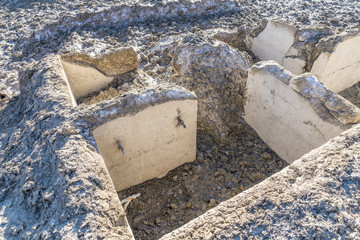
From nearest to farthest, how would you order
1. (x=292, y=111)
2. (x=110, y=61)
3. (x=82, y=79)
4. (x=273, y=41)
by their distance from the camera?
(x=292, y=111)
(x=82, y=79)
(x=110, y=61)
(x=273, y=41)

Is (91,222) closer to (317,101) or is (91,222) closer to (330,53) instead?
(317,101)

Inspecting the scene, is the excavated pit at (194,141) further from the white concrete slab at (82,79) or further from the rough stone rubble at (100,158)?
the rough stone rubble at (100,158)

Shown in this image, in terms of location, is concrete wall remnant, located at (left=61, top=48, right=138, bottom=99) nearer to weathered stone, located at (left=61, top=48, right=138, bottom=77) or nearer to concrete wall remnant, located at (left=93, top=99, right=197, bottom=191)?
weathered stone, located at (left=61, top=48, right=138, bottom=77)

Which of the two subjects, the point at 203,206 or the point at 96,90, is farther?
the point at 96,90

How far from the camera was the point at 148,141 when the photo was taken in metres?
3.54

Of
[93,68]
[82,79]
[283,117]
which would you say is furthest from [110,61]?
[283,117]

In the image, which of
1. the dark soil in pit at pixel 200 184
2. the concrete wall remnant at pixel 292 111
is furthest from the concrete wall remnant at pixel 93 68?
the concrete wall remnant at pixel 292 111

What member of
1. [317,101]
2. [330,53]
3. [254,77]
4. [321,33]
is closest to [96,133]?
[254,77]

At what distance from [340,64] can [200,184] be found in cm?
402

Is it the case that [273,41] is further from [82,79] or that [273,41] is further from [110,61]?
[82,79]

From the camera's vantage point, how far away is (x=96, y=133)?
3.01 m

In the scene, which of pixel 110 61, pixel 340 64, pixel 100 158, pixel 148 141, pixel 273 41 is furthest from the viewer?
pixel 273 41

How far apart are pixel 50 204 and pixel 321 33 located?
20.4 feet

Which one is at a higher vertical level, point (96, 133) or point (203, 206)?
point (96, 133)
